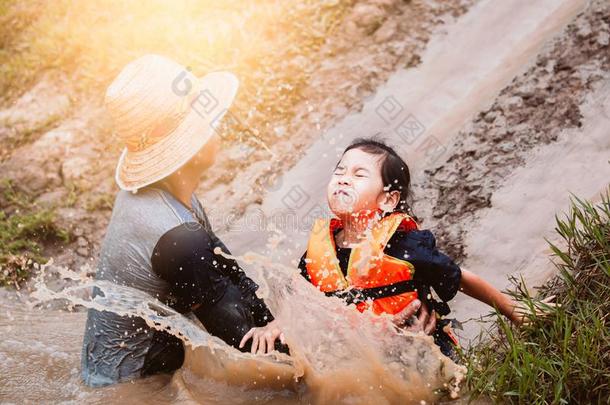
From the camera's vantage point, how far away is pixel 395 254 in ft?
9.20

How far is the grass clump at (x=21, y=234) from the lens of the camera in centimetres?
473

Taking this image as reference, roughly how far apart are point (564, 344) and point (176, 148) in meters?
1.65

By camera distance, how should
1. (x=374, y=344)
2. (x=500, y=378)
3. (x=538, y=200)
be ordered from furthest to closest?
(x=538, y=200) → (x=374, y=344) → (x=500, y=378)

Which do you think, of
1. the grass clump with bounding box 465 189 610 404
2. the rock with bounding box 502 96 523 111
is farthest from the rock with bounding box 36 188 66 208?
the grass clump with bounding box 465 189 610 404

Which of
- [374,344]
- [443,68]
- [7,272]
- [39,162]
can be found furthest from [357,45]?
[374,344]

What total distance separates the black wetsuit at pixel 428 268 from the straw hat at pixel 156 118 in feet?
2.85

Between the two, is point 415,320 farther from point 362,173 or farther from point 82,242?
point 82,242

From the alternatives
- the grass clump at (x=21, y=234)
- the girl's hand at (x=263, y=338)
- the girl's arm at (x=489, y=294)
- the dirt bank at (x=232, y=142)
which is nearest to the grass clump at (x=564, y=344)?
the girl's arm at (x=489, y=294)

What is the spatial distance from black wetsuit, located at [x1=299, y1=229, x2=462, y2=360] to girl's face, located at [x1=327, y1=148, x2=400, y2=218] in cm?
19

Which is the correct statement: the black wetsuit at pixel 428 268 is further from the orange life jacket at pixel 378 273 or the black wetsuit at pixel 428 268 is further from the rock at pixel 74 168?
the rock at pixel 74 168

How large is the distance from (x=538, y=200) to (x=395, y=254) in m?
1.31

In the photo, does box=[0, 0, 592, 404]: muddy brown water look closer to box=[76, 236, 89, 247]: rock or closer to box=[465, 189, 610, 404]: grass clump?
box=[465, 189, 610, 404]: grass clump

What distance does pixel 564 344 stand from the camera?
223cm

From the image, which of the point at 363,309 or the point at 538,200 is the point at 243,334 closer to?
the point at 363,309
